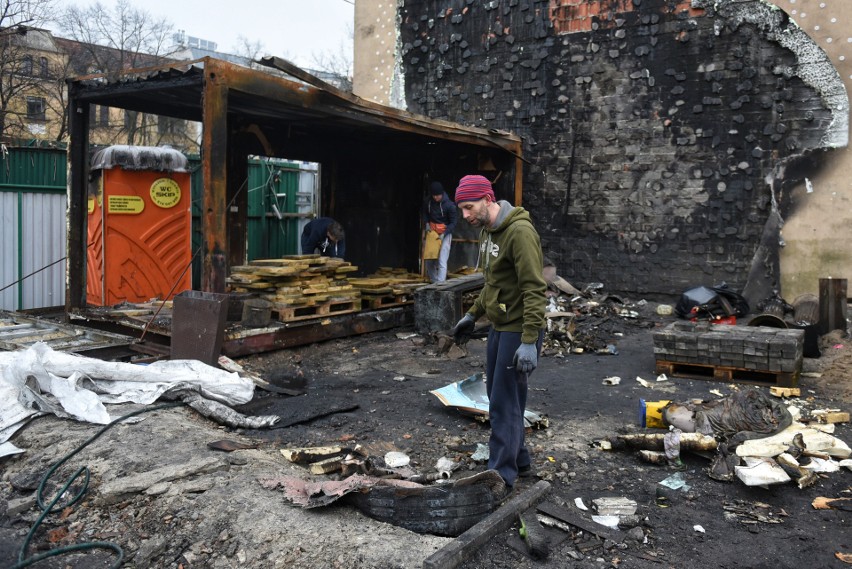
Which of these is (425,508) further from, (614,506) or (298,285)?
(298,285)

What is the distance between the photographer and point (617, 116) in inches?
499

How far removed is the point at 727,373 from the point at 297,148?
28.1 ft

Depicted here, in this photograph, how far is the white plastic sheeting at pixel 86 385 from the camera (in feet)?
18.7

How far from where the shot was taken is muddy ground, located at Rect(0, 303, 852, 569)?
3746 millimetres

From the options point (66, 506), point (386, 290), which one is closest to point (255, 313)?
point (386, 290)

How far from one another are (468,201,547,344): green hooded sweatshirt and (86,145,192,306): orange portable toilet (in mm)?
6710

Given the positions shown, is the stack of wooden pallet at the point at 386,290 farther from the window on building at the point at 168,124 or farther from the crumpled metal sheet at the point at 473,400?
the window on building at the point at 168,124

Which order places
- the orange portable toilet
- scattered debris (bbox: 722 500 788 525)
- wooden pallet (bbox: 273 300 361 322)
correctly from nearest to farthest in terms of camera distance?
scattered debris (bbox: 722 500 788 525) < wooden pallet (bbox: 273 300 361 322) < the orange portable toilet

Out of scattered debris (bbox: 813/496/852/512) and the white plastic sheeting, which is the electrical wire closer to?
the white plastic sheeting

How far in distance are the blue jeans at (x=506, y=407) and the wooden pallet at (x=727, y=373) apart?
3.82m

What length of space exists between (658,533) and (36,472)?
415cm

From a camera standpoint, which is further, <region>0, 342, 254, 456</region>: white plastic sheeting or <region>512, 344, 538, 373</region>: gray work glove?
<region>0, 342, 254, 456</region>: white plastic sheeting

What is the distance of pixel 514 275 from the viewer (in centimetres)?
459

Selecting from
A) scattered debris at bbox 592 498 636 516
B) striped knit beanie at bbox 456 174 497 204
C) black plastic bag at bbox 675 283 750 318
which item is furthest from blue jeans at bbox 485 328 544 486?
black plastic bag at bbox 675 283 750 318
